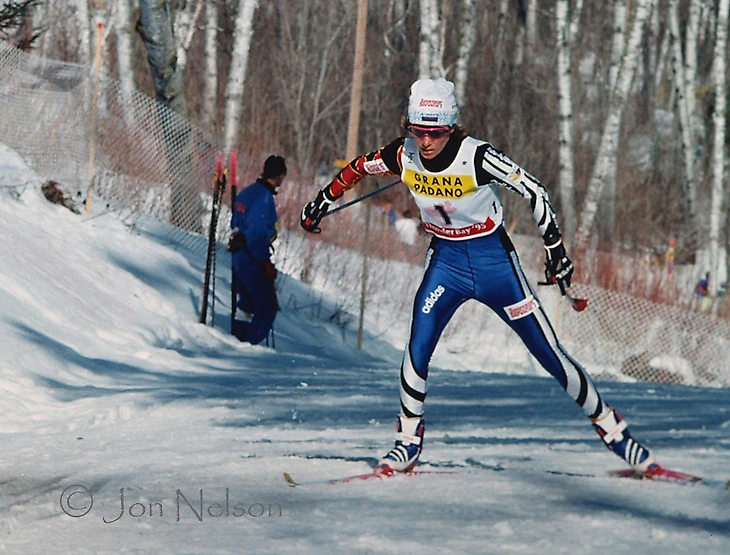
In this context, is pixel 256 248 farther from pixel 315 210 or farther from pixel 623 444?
pixel 623 444

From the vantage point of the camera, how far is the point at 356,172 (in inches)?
263

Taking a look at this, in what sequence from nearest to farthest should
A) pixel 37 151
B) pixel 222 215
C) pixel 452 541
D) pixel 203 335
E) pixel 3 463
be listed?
pixel 452 541, pixel 3 463, pixel 203 335, pixel 37 151, pixel 222 215

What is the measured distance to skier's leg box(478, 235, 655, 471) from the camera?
240 inches

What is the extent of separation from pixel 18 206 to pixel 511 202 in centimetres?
1961

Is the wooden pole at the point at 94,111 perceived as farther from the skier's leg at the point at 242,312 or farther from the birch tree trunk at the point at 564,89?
the birch tree trunk at the point at 564,89

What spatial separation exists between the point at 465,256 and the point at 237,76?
15381 mm

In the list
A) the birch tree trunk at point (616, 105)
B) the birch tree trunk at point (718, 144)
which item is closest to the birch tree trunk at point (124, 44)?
the birch tree trunk at point (616, 105)

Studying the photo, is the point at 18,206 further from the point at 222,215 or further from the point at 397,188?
the point at 397,188

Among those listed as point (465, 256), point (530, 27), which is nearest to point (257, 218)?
point (465, 256)

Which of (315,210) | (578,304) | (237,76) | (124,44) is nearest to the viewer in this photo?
(578,304)

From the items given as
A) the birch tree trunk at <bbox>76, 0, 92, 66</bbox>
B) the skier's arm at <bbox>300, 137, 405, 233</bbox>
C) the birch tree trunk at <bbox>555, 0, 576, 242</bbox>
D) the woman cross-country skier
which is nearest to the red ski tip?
the woman cross-country skier

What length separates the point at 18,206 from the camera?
14008mm

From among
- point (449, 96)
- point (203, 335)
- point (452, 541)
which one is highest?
point (449, 96)

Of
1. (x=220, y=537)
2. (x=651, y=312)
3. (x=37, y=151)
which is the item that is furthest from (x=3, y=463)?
(x=651, y=312)
